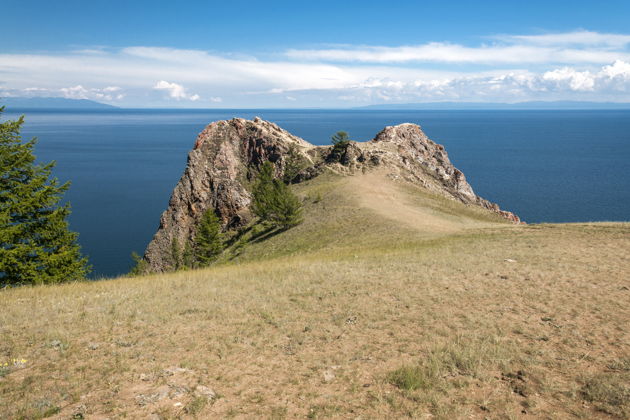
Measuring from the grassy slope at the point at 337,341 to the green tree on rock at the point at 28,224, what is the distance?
600 centimetres

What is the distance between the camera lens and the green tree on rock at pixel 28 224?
22.5 metres

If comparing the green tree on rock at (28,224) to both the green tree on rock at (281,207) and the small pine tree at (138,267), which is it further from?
the green tree on rock at (281,207)

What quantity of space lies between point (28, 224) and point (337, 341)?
22.8m

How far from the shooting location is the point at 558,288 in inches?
707

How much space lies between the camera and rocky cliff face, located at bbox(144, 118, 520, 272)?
270 feet

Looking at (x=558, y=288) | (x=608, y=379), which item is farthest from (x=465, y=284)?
(x=608, y=379)

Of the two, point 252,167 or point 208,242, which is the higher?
point 252,167

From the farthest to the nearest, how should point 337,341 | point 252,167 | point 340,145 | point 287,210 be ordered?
point 252,167 < point 340,145 < point 287,210 < point 337,341

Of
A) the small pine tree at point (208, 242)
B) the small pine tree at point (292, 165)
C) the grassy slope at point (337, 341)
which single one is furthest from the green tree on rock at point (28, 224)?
the small pine tree at point (292, 165)

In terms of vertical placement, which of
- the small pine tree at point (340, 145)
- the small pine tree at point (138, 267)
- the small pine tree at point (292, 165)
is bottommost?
the small pine tree at point (138, 267)

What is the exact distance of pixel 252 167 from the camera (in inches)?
4247

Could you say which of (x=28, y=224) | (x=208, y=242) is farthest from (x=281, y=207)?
(x=28, y=224)

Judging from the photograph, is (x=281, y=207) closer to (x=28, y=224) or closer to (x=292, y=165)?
(x=28, y=224)

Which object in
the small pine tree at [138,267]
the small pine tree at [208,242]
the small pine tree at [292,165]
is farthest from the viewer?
the small pine tree at [292,165]
